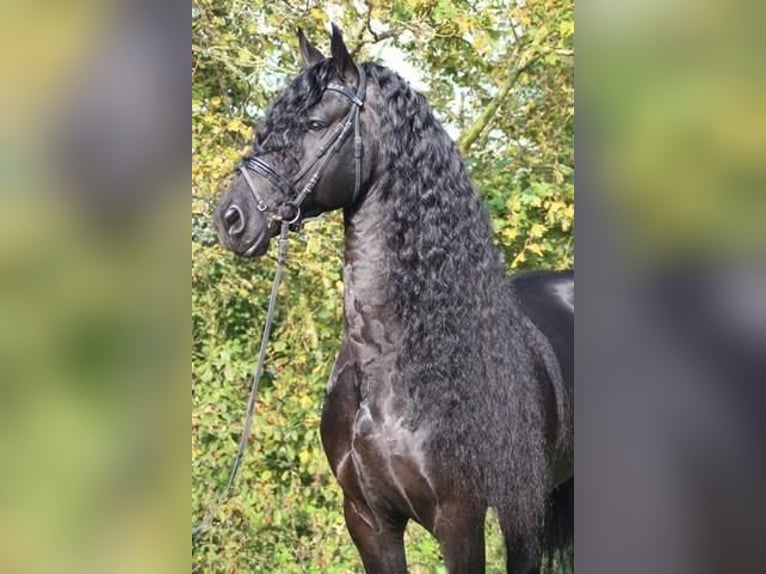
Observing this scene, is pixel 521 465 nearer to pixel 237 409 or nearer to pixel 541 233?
pixel 541 233

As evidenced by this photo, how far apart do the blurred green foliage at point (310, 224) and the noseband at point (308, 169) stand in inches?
7.9

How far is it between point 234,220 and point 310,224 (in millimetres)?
255

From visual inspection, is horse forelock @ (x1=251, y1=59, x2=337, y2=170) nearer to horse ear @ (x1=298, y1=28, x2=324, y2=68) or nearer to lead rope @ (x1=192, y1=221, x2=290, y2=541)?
horse ear @ (x1=298, y1=28, x2=324, y2=68)

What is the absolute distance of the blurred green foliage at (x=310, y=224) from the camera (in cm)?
195

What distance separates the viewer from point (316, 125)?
1.74 metres

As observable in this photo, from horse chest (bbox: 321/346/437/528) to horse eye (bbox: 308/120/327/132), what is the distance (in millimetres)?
501

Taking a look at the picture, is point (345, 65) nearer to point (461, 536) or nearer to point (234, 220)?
point (234, 220)

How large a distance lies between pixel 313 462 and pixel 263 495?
0.16 m

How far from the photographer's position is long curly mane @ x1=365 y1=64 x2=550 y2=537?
176 cm

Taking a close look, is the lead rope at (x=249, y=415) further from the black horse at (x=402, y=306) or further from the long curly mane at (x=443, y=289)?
the long curly mane at (x=443, y=289)

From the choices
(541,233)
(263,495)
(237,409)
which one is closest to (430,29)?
(541,233)

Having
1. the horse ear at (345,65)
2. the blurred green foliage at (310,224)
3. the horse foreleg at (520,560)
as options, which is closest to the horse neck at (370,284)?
the blurred green foliage at (310,224)

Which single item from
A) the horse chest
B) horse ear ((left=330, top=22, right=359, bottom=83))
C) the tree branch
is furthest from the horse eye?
the horse chest
